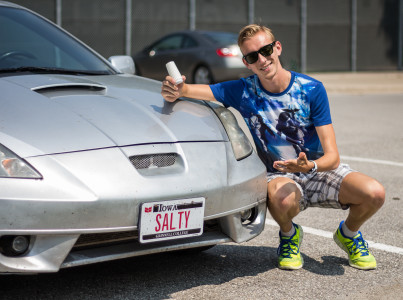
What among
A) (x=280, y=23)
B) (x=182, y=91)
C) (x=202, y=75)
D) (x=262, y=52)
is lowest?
(x=202, y=75)

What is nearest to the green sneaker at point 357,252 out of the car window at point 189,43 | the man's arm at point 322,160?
the man's arm at point 322,160

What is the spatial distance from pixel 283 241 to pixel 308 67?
20.5m

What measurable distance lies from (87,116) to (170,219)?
0.64 metres

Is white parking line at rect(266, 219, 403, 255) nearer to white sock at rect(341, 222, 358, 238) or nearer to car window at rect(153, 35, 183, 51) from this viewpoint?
white sock at rect(341, 222, 358, 238)

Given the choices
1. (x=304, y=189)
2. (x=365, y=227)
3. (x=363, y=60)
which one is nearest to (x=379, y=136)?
(x=365, y=227)

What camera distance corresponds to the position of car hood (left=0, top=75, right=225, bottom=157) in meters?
3.20

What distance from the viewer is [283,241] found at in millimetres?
4000

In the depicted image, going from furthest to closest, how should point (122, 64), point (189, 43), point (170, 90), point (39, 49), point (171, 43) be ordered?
point (171, 43), point (189, 43), point (122, 64), point (39, 49), point (170, 90)

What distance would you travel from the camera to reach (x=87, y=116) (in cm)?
343

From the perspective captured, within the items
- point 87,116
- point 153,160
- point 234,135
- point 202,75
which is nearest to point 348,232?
point 234,135

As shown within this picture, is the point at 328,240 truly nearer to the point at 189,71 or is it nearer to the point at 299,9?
the point at 189,71

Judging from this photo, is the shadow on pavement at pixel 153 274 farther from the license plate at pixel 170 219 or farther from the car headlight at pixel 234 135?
the car headlight at pixel 234 135

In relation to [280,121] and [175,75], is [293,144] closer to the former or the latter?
[280,121]

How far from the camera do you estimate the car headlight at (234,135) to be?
3680mm
